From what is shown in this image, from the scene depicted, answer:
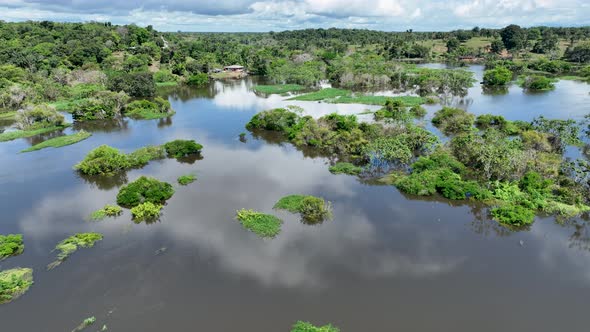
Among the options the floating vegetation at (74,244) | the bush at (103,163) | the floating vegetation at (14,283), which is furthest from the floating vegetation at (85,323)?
the bush at (103,163)

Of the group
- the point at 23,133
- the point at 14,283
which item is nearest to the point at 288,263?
the point at 14,283

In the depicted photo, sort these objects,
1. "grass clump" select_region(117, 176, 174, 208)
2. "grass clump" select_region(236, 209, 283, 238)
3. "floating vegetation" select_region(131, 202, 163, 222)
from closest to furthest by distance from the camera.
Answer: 1. "grass clump" select_region(236, 209, 283, 238)
2. "floating vegetation" select_region(131, 202, 163, 222)
3. "grass clump" select_region(117, 176, 174, 208)

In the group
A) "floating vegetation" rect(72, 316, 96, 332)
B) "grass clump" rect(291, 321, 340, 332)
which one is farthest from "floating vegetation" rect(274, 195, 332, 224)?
"floating vegetation" rect(72, 316, 96, 332)

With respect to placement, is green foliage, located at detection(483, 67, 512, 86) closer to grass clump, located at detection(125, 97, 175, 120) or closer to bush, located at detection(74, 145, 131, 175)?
grass clump, located at detection(125, 97, 175, 120)

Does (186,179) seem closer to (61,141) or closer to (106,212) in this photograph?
(106,212)

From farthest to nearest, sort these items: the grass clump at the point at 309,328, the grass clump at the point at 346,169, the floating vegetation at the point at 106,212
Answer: the grass clump at the point at 346,169 < the floating vegetation at the point at 106,212 < the grass clump at the point at 309,328

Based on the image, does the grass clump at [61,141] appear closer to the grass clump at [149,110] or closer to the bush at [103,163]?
the grass clump at [149,110]
